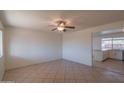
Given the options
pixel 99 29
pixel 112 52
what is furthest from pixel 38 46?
pixel 112 52

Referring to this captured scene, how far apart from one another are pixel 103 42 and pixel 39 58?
6.16 m

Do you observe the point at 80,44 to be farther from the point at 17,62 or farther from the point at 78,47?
the point at 17,62

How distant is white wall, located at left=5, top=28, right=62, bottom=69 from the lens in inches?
205

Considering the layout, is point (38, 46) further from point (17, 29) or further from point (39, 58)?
point (17, 29)

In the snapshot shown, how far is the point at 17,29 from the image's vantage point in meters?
5.40

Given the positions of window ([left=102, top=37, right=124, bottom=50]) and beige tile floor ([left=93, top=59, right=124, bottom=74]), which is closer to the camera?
beige tile floor ([left=93, top=59, right=124, bottom=74])

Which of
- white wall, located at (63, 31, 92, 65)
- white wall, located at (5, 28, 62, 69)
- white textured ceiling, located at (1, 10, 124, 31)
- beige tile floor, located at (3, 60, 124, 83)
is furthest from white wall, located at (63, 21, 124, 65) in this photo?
beige tile floor, located at (3, 60, 124, 83)

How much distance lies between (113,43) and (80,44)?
439cm

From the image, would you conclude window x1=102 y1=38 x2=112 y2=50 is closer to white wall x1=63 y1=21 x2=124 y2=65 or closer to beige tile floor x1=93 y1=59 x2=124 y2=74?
beige tile floor x1=93 y1=59 x2=124 y2=74

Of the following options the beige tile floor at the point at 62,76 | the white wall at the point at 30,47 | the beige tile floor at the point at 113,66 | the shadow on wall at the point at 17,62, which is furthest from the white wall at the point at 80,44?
the shadow on wall at the point at 17,62

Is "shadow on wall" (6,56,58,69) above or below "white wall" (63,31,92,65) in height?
below

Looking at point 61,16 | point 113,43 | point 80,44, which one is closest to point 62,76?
point 61,16

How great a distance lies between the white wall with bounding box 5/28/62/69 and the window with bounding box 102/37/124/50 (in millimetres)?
4374

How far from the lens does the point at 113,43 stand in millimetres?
9227
